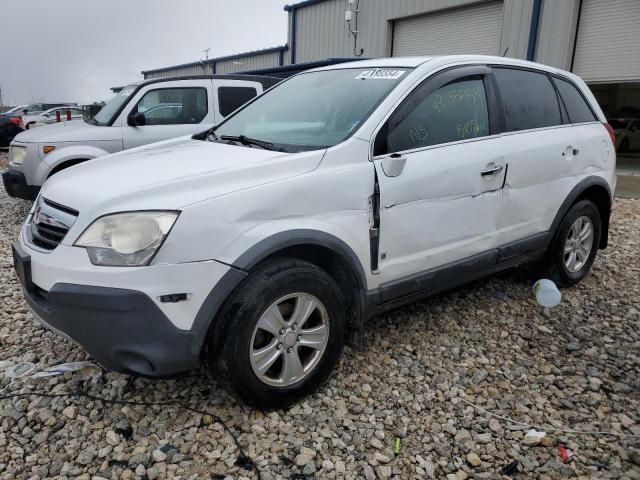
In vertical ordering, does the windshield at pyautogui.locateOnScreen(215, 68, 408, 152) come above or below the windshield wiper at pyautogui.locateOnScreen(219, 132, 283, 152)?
above

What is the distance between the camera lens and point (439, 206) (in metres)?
3.12

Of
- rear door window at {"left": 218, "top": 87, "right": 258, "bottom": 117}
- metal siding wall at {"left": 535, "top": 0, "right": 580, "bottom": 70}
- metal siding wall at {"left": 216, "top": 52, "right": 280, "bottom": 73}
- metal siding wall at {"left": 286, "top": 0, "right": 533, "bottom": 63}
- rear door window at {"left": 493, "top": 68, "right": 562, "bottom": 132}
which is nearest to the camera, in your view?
rear door window at {"left": 493, "top": 68, "right": 562, "bottom": 132}

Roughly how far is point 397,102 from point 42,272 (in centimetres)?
204

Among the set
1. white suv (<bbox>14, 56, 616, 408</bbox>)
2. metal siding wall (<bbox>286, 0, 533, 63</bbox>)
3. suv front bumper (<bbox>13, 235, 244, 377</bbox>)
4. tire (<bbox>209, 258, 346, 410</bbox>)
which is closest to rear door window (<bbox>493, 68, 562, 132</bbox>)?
white suv (<bbox>14, 56, 616, 408</bbox>)

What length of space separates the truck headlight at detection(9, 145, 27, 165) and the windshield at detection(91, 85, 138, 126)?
0.96 metres

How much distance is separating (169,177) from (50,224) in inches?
25.8

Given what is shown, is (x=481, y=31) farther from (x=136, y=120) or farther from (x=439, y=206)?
(x=439, y=206)

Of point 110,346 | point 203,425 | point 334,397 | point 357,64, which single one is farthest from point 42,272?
point 357,64

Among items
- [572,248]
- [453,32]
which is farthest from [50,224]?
[453,32]

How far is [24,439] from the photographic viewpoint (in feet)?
8.27

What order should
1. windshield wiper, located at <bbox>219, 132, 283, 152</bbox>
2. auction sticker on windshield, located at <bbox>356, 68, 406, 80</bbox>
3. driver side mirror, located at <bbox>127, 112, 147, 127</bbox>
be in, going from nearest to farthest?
windshield wiper, located at <bbox>219, 132, 283, 152</bbox> → auction sticker on windshield, located at <bbox>356, 68, 406, 80</bbox> → driver side mirror, located at <bbox>127, 112, 147, 127</bbox>

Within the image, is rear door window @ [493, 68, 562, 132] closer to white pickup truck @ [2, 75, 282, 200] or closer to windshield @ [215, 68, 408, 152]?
windshield @ [215, 68, 408, 152]

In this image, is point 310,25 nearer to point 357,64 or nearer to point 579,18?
point 579,18

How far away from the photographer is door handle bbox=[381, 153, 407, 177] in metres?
2.83
